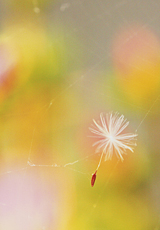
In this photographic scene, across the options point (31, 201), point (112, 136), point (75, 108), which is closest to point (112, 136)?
point (112, 136)

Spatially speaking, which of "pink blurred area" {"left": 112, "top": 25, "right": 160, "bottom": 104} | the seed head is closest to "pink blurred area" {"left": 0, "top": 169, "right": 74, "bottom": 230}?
the seed head

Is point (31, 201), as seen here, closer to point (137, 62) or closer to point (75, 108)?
point (75, 108)

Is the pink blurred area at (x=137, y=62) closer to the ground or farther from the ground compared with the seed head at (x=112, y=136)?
farther from the ground

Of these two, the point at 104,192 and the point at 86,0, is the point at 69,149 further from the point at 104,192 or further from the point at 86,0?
the point at 86,0

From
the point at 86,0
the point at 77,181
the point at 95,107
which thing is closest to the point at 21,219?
the point at 77,181

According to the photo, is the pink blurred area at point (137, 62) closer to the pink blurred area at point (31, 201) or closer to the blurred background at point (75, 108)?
the blurred background at point (75, 108)

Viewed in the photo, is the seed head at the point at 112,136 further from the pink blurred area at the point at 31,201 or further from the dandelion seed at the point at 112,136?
the pink blurred area at the point at 31,201

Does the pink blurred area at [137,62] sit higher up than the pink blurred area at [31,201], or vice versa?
the pink blurred area at [137,62]

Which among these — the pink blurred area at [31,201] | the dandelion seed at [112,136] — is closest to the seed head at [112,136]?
the dandelion seed at [112,136]
